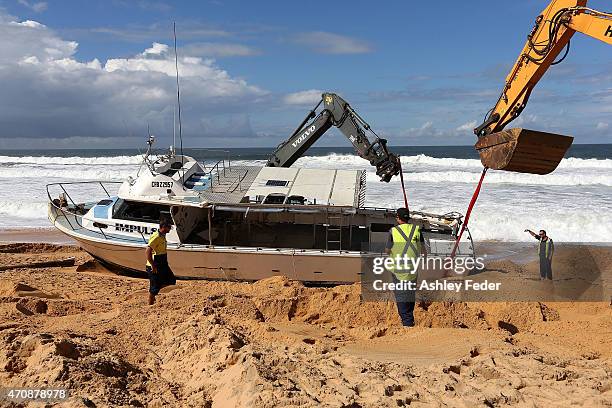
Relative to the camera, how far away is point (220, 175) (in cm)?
1289

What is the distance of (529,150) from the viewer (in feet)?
23.6

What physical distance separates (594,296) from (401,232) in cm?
562

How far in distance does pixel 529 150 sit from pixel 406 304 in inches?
117

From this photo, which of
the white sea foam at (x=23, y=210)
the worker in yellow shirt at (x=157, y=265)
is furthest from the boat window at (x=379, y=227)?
the white sea foam at (x=23, y=210)

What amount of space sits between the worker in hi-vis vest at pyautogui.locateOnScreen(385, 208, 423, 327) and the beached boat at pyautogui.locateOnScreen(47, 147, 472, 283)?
387 centimetres

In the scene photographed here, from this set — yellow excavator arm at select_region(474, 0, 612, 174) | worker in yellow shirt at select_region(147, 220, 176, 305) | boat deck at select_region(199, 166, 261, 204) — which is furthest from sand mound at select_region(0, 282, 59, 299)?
yellow excavator arm at select_region(474, 0, 612, 174)

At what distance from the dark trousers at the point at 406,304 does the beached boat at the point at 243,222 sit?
12.6 feet

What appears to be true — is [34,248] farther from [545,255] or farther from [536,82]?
[536,82]

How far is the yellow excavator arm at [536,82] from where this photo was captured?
7039 mm

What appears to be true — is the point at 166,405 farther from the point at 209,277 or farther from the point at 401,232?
the point at 209,277

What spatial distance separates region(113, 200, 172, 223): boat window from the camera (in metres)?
11.5

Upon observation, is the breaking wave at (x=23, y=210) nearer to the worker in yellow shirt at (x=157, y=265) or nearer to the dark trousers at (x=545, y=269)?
the worker in yellow shirt at (x=157, y=265)

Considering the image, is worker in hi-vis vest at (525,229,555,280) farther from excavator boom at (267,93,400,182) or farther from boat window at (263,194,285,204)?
boat window at (263,194,285,204)

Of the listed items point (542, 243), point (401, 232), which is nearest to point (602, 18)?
point (401, 232)
